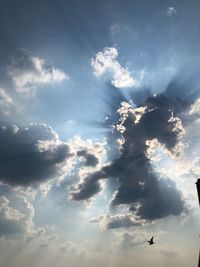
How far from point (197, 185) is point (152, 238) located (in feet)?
46.3

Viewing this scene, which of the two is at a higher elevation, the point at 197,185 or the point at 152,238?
the point at 197,185

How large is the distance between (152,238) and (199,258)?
443 inches

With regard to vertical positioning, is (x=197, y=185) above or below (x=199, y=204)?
above

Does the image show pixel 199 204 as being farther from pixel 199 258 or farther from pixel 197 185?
pixel 199 258

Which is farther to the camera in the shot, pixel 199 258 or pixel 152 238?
pixel 199 258

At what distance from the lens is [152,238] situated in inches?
1918

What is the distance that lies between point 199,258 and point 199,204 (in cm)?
1002

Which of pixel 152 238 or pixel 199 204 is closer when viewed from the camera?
pixel 152 238

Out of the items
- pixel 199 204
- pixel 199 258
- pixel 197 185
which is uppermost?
pixel 197 185

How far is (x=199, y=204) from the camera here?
52.7 meters

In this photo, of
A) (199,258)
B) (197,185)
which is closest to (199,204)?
(197,185)

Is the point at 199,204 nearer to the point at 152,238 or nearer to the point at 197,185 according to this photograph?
the point at 197,185

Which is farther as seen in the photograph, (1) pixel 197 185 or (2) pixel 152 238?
(1) pixel 197 185
